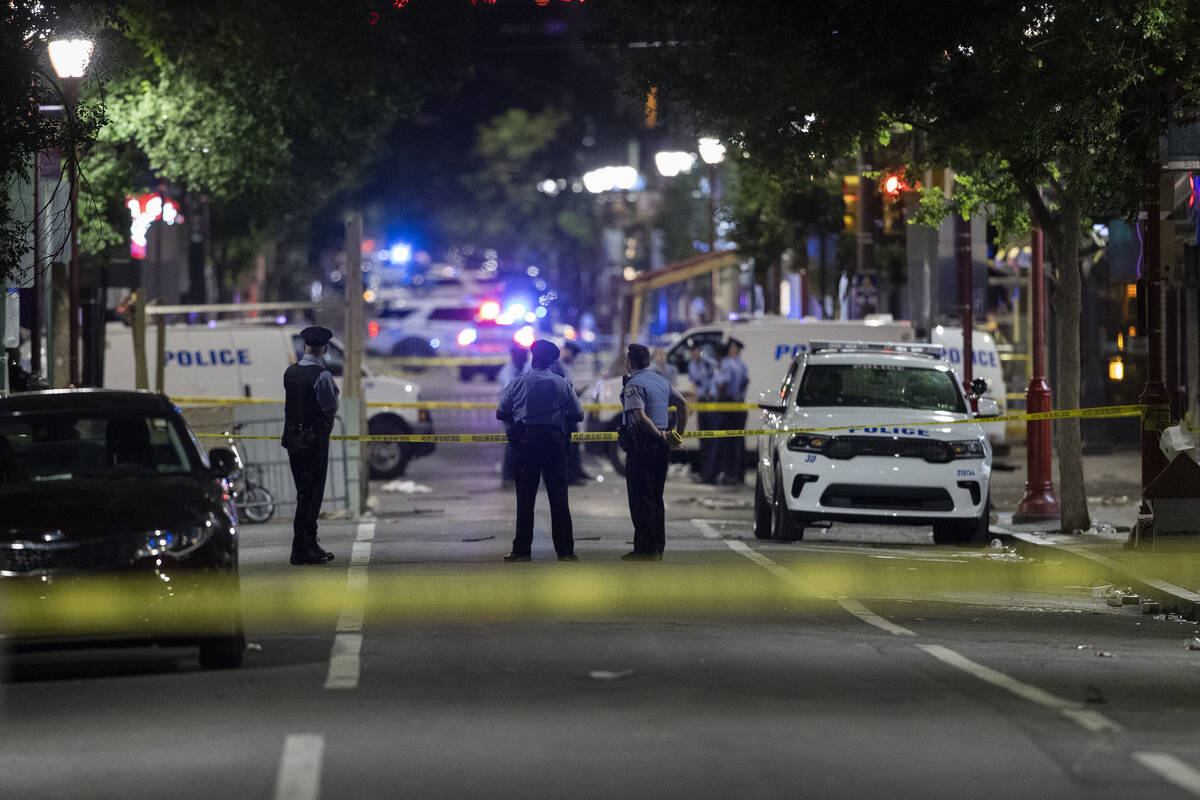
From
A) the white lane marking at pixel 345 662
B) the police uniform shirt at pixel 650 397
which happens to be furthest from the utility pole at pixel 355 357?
the white lane marking at pixel 345 662

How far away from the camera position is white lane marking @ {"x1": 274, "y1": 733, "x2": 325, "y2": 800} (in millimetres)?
7434

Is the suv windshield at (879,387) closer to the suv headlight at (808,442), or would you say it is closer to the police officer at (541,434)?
the suv headlight at (808,442)

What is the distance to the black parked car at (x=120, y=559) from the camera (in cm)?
1002

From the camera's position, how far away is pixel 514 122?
73562 millimetres

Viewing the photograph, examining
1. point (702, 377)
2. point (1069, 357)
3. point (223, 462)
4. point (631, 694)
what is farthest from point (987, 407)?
point (631, 694)

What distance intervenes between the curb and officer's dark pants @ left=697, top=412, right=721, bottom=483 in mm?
7154

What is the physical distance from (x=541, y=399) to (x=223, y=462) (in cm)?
507

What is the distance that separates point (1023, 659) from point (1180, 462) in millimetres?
5992

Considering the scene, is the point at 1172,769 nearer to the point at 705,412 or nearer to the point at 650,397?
the point at 650,397

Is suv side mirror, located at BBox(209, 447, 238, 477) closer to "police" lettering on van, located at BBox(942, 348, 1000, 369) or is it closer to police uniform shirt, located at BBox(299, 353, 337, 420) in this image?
police uniform shirt, located at BBox(299, 353, 337, 420)

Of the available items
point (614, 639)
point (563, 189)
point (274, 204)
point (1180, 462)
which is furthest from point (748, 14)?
point (563, 189)

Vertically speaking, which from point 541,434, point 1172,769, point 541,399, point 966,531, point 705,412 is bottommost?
point 1172,769

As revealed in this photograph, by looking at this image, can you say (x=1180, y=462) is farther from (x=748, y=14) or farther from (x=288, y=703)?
(x=288, y=703)

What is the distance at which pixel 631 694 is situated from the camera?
9.55m
